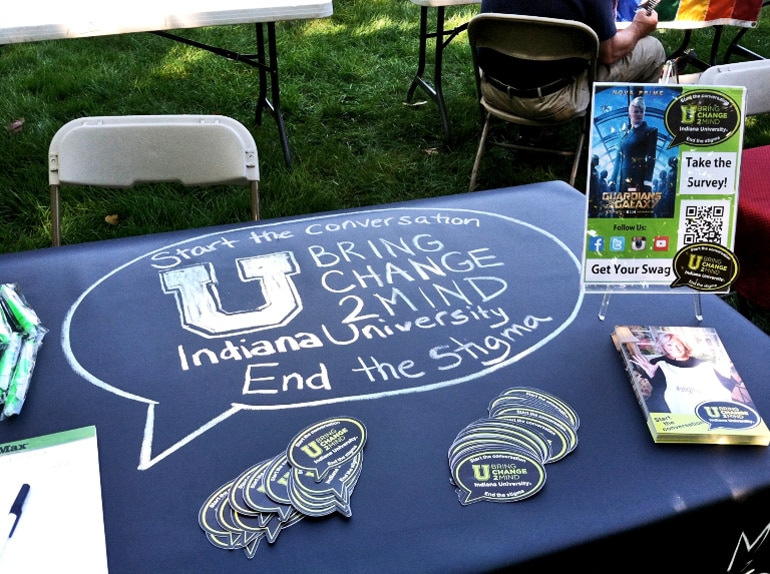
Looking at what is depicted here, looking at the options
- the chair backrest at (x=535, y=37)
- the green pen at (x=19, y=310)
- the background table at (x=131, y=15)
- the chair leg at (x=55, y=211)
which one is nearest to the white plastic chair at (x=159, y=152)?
the chair leg at (x=55, y=211)

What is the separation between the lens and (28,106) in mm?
4395

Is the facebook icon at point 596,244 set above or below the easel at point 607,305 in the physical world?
above

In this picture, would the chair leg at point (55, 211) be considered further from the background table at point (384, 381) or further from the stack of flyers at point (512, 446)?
the stack of flyers at point (512, 446)

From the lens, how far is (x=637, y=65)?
3680mm

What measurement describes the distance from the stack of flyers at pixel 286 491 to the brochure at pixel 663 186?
1.95 ft

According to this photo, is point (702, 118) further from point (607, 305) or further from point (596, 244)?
point (607, 305)

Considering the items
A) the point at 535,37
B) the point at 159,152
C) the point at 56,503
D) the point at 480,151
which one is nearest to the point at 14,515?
the point at 56,503

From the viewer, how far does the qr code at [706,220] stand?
1367mm

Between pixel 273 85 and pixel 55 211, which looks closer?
pixel 55 211

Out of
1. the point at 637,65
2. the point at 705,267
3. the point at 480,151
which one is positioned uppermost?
the point at 705,267

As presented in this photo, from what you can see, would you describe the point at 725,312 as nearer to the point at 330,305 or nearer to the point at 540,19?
the point at 330,305

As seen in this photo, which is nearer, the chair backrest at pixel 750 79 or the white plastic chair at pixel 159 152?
the white plastic chair at pixel 159 152

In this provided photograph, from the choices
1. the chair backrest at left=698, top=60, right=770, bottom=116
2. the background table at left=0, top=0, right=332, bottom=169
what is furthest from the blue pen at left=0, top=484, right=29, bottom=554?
the background table at left=0, top=0, right=332, bottom=169

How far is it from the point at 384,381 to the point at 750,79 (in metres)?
2.04
